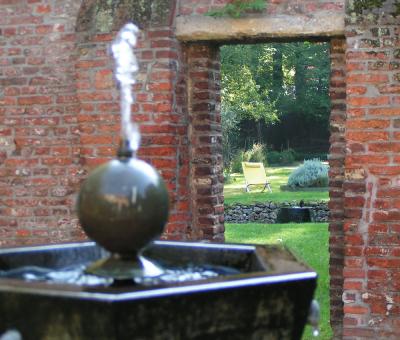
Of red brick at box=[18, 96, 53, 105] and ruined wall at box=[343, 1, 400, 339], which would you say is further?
red brick at box=[18, 96, 53, 105]

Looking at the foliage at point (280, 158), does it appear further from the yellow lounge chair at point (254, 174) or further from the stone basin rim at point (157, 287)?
the stone basin rim at point (157, 287)

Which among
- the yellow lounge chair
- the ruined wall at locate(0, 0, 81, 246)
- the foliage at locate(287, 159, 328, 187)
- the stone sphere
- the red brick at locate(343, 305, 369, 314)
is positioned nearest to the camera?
the stone sphere

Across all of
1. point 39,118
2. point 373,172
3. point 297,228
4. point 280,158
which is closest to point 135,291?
point 373,172

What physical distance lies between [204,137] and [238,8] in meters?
1.04

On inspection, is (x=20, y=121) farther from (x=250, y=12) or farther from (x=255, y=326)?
(x=255, y=326)

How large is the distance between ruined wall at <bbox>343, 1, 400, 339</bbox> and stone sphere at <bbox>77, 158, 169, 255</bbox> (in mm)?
2738

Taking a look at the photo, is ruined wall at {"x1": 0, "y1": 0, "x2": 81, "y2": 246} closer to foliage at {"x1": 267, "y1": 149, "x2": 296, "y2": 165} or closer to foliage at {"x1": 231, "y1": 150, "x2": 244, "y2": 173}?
foliage at {"x1": 231, "y1": 150, "x2": 244, "y2": 173}

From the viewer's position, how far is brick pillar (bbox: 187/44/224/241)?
5523 millimetres

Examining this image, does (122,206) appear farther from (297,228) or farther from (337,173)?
(297,228)

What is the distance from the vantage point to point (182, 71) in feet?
17.7

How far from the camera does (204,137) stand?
220 inches

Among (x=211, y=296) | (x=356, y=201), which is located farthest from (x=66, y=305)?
(x=356, y=201)

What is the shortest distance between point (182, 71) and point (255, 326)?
326cm

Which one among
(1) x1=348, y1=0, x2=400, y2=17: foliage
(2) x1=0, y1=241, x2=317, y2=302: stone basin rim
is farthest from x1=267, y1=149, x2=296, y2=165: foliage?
(2) x1=0, y1=241, x2=317, y2=302: stone basin rim
